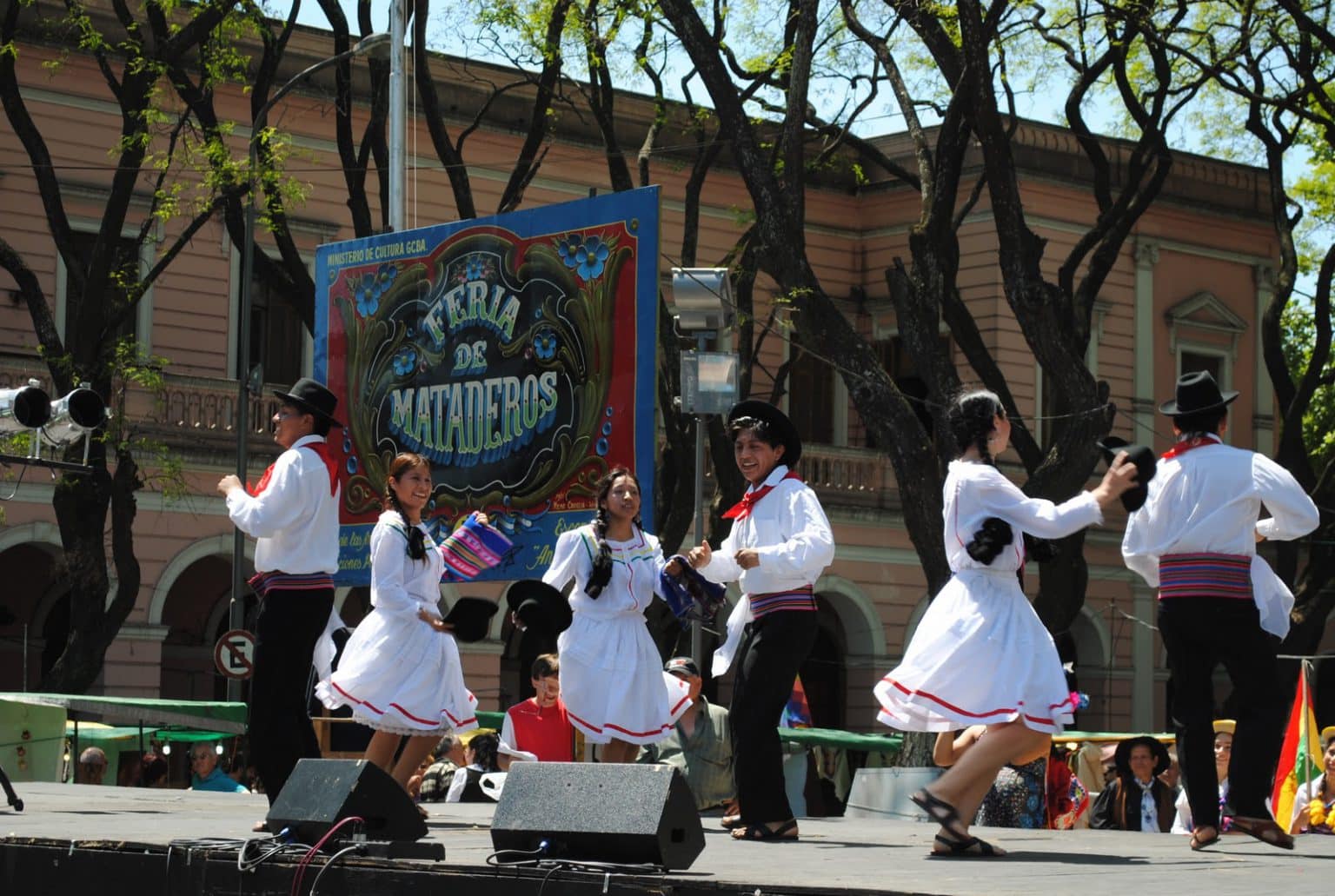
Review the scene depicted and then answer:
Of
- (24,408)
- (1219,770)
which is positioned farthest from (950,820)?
(1219,770)

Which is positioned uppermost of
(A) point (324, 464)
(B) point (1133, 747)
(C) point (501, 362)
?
(C) point (501, 362)

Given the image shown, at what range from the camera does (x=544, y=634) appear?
9859 mm

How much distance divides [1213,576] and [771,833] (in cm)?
197

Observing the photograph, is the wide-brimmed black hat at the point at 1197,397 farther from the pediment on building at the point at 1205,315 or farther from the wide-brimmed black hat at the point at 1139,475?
the pediment on building at the point at 1205,315

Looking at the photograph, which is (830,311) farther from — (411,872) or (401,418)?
(411,872)

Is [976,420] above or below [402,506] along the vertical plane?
above

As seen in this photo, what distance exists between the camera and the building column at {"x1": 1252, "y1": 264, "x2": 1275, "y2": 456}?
36.5 meters

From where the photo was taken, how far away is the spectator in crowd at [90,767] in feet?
54.3

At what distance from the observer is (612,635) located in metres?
Result: 10.1

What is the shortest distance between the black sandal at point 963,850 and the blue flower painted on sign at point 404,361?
28.6 ft

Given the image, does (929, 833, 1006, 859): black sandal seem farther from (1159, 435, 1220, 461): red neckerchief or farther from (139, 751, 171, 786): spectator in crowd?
(139, 751, 171, 786): spectator in crowd

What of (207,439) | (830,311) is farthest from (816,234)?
(830,311)

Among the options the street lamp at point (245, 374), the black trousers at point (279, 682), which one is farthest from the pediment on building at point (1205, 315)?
the black trousers at point (279, 682)

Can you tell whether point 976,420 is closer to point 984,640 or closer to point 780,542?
point 984,640
